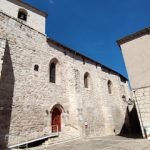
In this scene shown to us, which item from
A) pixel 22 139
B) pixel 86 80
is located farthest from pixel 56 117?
pixel 86 80

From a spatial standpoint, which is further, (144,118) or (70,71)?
(70,71)

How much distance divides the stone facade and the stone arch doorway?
19.6ft

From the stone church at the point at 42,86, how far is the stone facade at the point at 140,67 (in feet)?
15.0

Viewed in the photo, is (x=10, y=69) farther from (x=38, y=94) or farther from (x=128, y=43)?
(x=128, y=43)

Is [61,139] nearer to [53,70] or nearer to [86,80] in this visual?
[53,70]

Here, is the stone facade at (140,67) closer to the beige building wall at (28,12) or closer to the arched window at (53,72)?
the arched window at (53,72)

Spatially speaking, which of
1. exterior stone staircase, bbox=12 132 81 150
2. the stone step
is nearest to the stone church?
exterior stone staircase, bbox=12 132 81 150

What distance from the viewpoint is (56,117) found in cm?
1193

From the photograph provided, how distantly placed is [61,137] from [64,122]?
1.73 m

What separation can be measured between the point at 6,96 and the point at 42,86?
2874mm

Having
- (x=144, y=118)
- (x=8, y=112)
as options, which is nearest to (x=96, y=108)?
Result: (x=144, y=118)

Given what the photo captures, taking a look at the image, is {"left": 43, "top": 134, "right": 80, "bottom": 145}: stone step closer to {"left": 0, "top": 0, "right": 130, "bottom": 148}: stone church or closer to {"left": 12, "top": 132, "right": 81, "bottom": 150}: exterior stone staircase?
{"left": 12, "top": 132, "right": 81, "bottom": 150}: exterior stone staircase

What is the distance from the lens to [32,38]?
39.5 feet

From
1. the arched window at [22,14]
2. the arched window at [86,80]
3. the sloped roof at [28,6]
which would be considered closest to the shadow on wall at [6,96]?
the arched window at [22,14]
